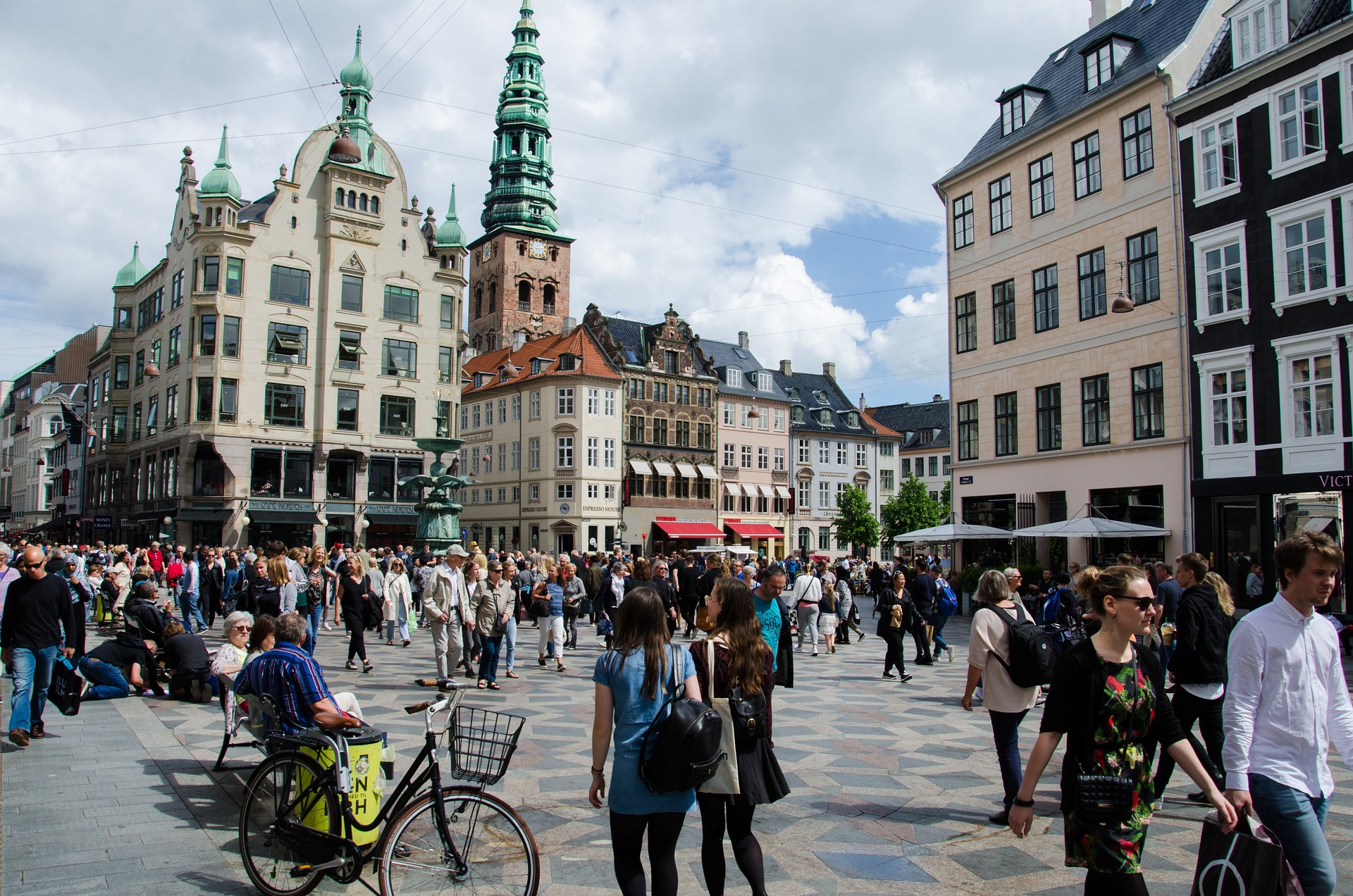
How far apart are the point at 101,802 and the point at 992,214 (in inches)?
1200

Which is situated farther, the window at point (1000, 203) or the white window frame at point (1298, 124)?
the window at point (1000, 203)

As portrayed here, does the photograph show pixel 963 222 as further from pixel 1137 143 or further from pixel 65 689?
pixel 65 689

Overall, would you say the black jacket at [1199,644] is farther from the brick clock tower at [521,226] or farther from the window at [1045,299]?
the brick clock tower at [521,226]

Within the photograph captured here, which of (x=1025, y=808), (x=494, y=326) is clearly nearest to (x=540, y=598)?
(x=1025, y=808)

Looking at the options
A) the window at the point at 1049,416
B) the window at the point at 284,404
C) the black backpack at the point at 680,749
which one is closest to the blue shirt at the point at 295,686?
the black backpack at the point at 680,749

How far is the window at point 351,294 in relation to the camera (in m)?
45.0

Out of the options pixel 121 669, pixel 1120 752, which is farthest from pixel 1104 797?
pixel 121 669

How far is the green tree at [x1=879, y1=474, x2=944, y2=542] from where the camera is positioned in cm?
6188

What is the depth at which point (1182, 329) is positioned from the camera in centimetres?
2438

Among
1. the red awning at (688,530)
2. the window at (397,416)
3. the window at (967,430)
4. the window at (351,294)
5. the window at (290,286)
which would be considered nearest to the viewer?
the window at (967,430)

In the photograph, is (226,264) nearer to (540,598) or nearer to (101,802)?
(540,598)

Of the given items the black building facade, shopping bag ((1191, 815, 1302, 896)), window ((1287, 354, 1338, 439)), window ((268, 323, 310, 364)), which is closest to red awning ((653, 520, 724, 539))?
window ((268, 323, 310, 364))

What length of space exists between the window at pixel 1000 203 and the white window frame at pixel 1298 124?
9143 mm

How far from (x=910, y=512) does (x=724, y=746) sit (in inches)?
2344
